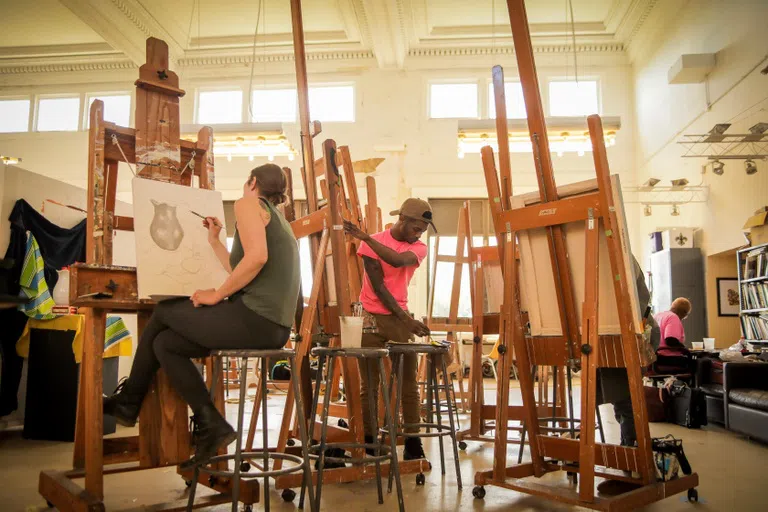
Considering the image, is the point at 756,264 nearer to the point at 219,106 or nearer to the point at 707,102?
the point at 707,102

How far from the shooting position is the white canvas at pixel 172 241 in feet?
8.50

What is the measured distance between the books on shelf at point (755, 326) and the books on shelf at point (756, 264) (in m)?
0.44

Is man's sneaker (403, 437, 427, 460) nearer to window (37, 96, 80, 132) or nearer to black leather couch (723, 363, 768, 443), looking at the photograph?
black leather couch (723, 363, 768, 443)

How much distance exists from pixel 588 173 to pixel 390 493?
8.92m

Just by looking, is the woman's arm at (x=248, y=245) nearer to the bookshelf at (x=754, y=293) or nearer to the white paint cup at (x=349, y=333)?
the white paint cup at (x=349, y=333)

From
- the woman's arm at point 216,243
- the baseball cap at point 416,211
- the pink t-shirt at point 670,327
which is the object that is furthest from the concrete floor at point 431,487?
the pink t-shirt at point 670,327

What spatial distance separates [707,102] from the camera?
8141 millimetres

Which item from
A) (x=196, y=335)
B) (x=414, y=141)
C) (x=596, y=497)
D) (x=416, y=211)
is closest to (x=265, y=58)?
(x=414, y=141)

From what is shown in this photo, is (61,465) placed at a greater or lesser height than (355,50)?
lesser

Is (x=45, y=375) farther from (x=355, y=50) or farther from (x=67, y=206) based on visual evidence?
(x=355, y=50)

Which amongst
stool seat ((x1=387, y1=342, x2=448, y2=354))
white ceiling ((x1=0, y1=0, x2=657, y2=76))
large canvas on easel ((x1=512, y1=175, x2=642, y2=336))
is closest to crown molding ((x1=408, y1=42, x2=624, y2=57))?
white ceiling ((x1=0, y1=0, x2=657, y2=76))

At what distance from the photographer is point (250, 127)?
28.1 ft

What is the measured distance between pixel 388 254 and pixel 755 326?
540 cm

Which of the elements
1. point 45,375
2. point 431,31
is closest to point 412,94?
point 431,31
